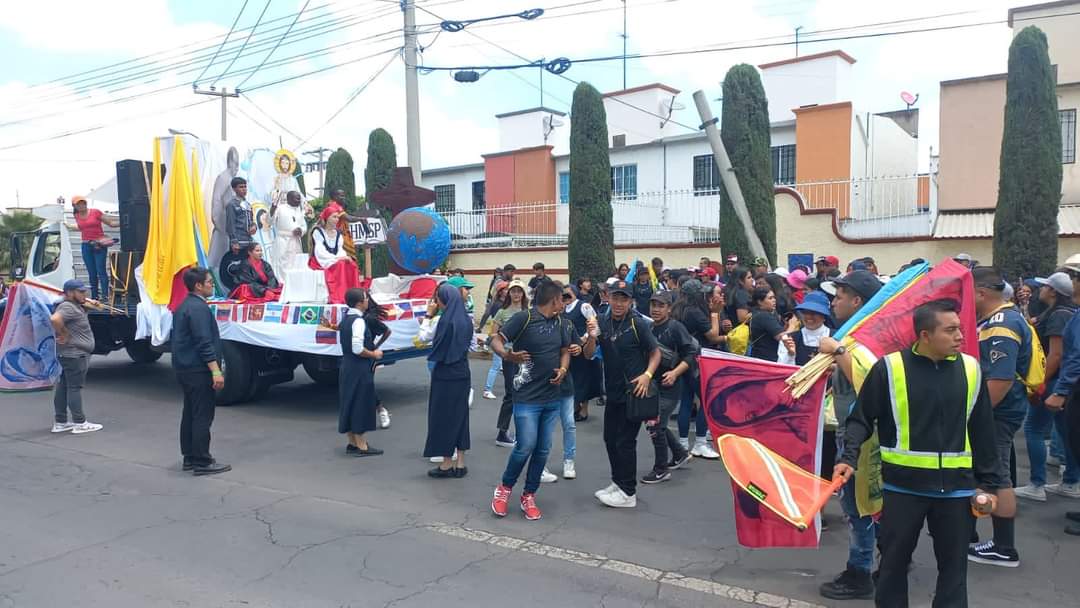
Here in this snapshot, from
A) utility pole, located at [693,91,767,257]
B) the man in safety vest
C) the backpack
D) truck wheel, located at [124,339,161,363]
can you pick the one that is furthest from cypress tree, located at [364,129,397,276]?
the man in safety vest

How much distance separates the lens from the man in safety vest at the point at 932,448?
11.0 feet

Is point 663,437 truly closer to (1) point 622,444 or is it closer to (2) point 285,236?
(1) point 622,444

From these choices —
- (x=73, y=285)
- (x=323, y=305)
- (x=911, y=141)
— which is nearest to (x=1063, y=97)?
(x=911, y=141)

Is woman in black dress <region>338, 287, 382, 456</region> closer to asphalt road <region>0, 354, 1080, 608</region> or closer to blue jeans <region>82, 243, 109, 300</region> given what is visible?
asphalt road <region>0, 354, 1080, 608</region>

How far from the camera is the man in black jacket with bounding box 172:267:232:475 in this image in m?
6.93

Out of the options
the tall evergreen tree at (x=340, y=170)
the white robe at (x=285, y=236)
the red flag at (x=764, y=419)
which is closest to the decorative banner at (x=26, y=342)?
the white robe at (x=285, y=236)

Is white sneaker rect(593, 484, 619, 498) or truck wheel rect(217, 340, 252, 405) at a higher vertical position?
truck wheel rect(217, 340, 252, 405)

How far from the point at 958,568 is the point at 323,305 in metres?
7.23

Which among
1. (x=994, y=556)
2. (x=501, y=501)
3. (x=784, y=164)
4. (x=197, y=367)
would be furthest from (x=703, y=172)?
(x=994, y=556)

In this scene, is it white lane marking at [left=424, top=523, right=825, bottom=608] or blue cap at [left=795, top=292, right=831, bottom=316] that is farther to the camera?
blue cap at [left=795, top=292, right=831, bottom=316]

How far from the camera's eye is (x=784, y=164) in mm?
23312

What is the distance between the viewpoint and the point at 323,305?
9.12m

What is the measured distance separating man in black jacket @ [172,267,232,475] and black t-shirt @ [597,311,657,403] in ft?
11.6

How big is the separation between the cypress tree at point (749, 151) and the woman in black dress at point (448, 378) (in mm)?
10004
